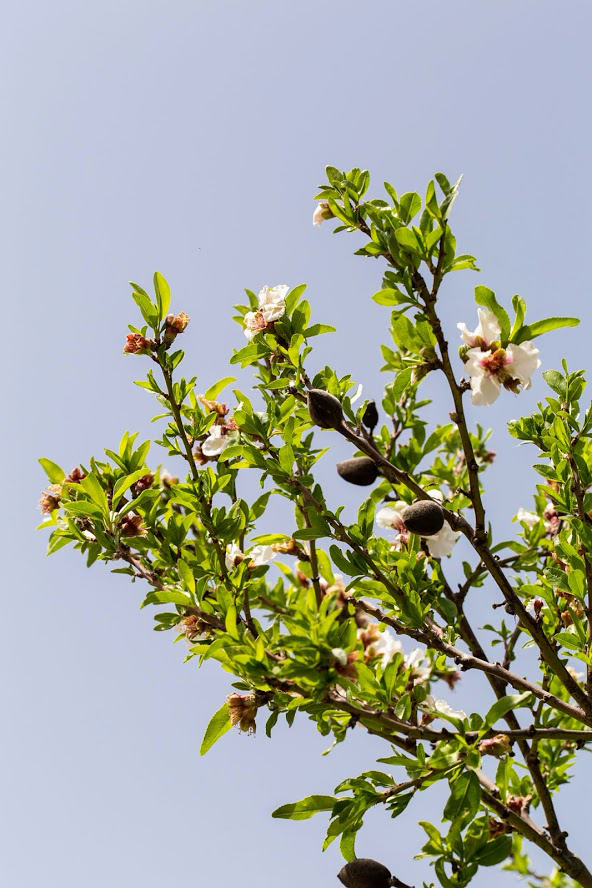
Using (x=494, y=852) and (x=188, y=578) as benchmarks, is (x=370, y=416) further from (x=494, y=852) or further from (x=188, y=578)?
(x=494, y=852)

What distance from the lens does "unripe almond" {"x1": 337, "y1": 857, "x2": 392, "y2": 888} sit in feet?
6.10

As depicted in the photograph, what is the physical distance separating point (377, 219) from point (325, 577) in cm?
120

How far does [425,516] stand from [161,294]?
103 cm

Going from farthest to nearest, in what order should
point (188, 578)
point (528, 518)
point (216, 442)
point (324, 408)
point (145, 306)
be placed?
1. point (528, 518)
2. point (216, 442)
3. point (145, 306)
4. point (324, 408)
5. point (188, 578)

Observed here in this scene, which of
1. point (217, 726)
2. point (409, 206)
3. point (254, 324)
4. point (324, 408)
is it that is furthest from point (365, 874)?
point (409, 206)

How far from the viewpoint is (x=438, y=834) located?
6.86 feet

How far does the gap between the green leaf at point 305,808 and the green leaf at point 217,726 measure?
0.82 ft

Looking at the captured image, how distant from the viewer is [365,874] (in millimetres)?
1863

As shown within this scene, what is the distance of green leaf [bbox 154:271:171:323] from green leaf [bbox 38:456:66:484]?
2.06 feet

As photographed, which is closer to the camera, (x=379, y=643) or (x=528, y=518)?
(x=379, y=643)

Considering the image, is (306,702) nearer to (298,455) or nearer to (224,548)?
(224,548)

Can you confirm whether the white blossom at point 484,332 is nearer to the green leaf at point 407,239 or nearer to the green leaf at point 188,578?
the green leaf at point 407,239

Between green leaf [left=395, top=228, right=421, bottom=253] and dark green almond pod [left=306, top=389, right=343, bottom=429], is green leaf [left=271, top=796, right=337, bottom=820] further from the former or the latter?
green leaf [left=395, top=228, right=421, bottom=253]

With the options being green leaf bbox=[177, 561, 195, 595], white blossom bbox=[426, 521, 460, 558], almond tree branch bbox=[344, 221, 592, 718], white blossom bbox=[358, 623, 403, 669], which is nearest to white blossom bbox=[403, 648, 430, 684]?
white blossom bbox=[358, 623, 403, 669]
